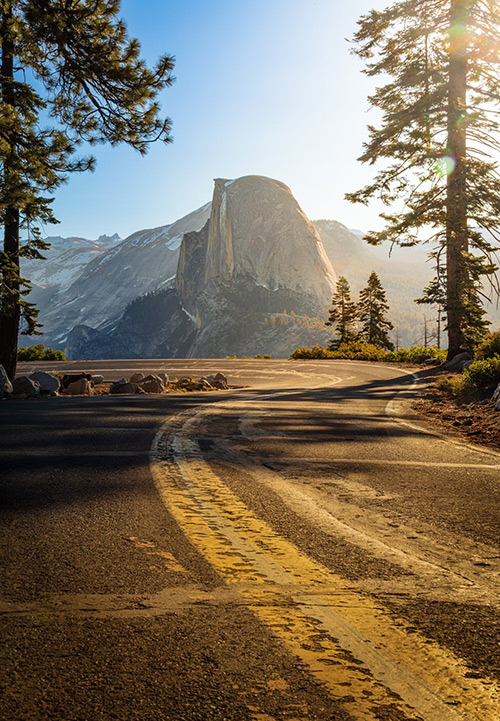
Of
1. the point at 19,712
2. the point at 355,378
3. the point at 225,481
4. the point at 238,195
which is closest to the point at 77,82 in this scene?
the point at 355,378

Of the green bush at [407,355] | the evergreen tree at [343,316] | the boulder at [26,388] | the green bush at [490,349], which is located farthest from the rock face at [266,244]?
the boulder at [26,388]

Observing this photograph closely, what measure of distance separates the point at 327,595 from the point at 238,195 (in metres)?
194

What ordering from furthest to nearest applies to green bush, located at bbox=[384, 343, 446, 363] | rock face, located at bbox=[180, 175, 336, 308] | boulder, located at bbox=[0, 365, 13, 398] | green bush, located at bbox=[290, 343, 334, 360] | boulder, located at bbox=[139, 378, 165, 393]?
rock face, located at bbox=[180, 175, 336, 308] < green bush, located at bbox=[290, 343, 334, 360] < green bush, located at bbox=[384, 343, 446, 363] < boulder, located at bbox=[139, 378, 165, 393] < boulder, located at bbox=[0, 365, 13, 398]

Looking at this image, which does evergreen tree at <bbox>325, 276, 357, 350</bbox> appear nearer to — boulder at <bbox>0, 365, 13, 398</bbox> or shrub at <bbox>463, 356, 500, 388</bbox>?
shrub at <bbox>463, 356, 500, 388</bbox>

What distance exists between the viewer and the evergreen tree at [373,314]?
45.4 metres

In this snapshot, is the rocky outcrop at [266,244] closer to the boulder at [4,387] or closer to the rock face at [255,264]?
the rock face at [255,264]

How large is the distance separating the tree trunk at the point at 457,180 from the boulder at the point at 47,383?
13039mm

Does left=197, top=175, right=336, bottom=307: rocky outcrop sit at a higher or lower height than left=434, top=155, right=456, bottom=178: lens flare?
higher

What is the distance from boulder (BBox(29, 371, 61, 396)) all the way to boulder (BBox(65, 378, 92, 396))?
0.34 m

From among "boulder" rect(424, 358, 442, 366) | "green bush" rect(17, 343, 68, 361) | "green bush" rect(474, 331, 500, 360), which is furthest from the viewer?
"green bush" rect(17, 343, 68, 361)

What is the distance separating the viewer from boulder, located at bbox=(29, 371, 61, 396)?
40.7 ft

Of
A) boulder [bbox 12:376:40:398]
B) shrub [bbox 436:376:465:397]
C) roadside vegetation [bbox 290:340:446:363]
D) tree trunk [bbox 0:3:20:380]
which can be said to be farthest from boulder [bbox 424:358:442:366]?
tree trunk [bbox 0:3:20:380]

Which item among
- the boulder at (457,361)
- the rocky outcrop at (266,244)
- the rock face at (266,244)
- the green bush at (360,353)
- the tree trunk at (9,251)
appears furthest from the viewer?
the rocky outcrop at (266,244)

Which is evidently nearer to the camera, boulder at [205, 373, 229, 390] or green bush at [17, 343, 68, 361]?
boulder at [205, 373, 229, 390]
